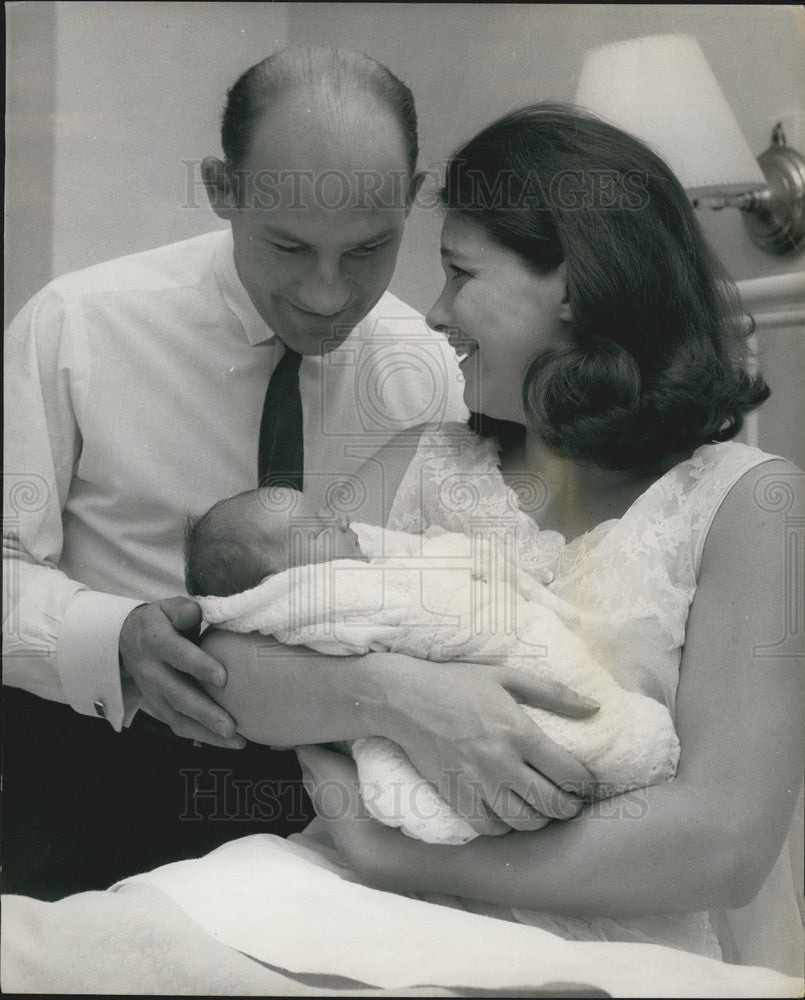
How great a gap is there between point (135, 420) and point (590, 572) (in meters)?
0.53

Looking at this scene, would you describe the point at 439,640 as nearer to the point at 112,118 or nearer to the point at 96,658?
the point at 96,658

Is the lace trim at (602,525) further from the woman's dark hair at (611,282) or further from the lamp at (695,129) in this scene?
the lamp at (695,129)

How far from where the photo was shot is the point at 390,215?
127 centimetres

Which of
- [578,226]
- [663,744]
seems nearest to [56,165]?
[578,226]

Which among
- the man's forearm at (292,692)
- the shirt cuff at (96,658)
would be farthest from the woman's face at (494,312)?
the shirt cuff at (96,658)

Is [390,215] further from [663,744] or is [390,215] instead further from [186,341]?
[663,744]

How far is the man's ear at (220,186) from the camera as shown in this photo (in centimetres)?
129

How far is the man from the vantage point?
1.27 metres

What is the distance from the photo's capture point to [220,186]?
1288mm

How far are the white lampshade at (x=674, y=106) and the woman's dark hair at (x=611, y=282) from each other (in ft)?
0.09

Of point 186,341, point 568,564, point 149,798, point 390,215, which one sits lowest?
point 149,798

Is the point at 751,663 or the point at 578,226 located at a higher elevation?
the point at 578,226

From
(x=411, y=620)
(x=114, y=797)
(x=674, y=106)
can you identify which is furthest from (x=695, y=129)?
(x=114, y=797)

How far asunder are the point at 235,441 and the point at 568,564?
0.39 m
